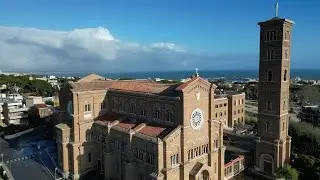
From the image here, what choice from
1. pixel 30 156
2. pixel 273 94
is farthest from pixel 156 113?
pixel 30 156

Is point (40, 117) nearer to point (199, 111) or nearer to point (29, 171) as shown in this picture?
A: point (29, 171)

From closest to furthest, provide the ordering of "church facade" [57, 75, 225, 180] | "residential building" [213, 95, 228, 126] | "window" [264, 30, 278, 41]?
"church facade" [57, 75, 225, 180] → "window" [264, 30, 278, 41] → "residential building" [213, 95, 228, 126]

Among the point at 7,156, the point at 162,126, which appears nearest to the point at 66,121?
the point at 7,156

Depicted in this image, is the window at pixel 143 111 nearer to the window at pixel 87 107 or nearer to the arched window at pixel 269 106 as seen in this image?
the window at pixel 87 107

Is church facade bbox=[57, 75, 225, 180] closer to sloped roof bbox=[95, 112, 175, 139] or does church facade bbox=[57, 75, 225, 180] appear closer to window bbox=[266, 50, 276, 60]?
sloped roof bbox=[95, 112, 175, 139]

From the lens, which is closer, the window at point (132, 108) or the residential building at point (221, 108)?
the window at point (132, 108)

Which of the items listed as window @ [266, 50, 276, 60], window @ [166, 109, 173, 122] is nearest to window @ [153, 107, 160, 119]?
window @ [166, 109, 173, 122]

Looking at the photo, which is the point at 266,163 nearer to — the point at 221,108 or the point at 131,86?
the point at 131,86

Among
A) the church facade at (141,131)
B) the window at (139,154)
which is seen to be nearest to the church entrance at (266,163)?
the church facade at (141,131)
